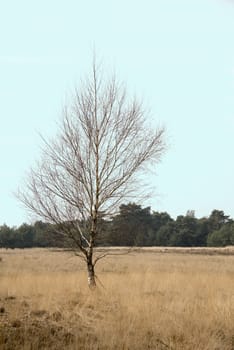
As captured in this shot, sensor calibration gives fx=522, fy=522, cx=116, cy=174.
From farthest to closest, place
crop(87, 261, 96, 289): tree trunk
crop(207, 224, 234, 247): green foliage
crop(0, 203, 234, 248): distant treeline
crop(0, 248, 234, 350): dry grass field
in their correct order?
crop(207, 224, 234, 247): green foliage, crop(0, 203, 234, 248): distant treeline, crop(87, 261, 96, 289): tree trunk, crop(0, 248, 234, 350): dry grass field

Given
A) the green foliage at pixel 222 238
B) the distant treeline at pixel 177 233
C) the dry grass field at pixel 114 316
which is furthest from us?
the green foliage at pixel 222 238

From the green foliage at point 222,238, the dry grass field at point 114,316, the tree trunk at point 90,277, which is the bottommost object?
the dry grass field at point 114,316

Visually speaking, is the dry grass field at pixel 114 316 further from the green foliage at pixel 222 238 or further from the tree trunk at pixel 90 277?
the green foliage at pixel 222 238

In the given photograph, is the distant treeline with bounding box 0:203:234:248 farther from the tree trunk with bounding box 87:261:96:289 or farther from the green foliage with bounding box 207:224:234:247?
the tree trunk with bounding box 87:261:96:289

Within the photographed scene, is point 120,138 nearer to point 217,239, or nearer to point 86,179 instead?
point 86,179

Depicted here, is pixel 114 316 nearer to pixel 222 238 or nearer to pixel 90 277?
pixel 90 277

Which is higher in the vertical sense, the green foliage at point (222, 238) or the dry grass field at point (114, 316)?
the green foliage at point (222, 238)

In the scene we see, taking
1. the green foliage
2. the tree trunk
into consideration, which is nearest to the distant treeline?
the green foliage

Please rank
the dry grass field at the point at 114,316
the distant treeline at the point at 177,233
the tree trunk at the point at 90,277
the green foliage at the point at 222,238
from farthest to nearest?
the green foliage at the point at 222,238
the distant treeline at the point at 177,233
the tree trunk at the point at 90,277
the dry grass field at the point at 114,316

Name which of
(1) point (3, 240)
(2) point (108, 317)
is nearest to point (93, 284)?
(2) point (108, 317)

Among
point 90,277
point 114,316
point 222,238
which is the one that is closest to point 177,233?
point 222,238

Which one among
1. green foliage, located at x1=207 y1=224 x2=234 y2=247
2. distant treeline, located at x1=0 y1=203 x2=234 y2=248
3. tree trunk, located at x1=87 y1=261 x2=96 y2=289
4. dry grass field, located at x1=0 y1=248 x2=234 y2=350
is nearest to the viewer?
dry grass field, located at x1=0 y1=248 x2=234 y2=350

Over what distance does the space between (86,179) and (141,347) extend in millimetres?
8016

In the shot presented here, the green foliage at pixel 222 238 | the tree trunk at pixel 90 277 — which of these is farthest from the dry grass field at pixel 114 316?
the green foliage at pixel 222 238
